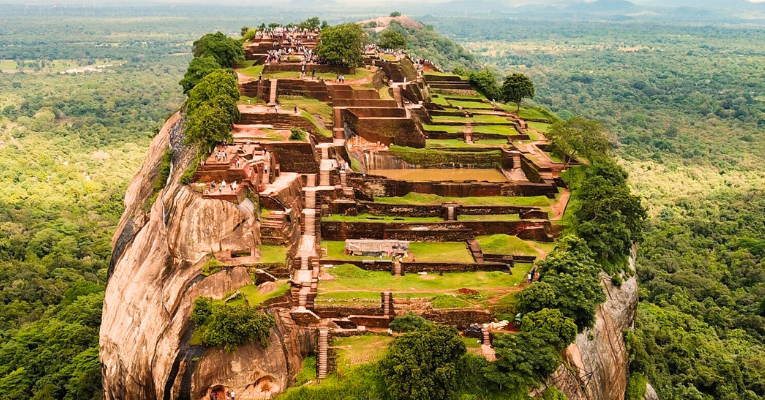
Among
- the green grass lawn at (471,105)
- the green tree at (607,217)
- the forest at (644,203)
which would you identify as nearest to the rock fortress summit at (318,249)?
the green tree at (607,217)

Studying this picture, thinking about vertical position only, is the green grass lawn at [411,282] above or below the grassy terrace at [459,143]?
below

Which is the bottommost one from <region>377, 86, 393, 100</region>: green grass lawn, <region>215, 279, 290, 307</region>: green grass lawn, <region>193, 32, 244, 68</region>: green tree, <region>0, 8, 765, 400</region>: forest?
<region>0, 8, 765, 400</region>: forest

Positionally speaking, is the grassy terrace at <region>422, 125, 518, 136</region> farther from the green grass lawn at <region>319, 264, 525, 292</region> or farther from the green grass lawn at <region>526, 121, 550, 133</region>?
the green grass lawn at <region>319, 264, 525, 292</region>

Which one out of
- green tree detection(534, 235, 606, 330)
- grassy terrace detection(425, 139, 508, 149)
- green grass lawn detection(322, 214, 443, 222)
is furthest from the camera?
grassy terrace detection(425, 139, 508, 149)

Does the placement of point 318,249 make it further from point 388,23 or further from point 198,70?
→ point 388,23

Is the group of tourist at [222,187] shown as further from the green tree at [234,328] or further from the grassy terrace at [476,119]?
the grassy terrace at [476,119]

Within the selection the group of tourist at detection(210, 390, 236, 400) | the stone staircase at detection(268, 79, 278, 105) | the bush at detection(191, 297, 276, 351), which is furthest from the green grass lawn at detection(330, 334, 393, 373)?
the stone staircase at detection(268, 79, 278, 105)
